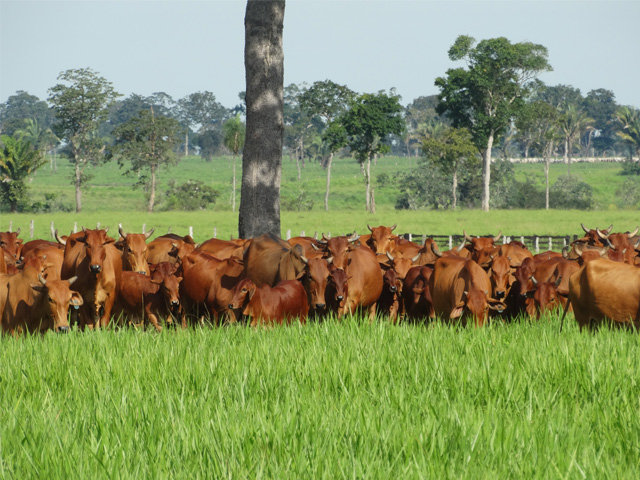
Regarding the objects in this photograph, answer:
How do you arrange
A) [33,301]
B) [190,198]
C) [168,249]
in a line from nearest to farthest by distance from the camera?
[33,301] < [168,249] < [190,198]

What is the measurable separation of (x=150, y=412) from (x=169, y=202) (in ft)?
255

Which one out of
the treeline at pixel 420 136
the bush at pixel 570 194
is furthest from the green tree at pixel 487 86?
the bush at pixel 570 194

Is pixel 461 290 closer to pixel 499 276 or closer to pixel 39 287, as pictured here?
pixel 499 276

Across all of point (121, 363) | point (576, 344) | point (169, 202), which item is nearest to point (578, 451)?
point (576, 344)

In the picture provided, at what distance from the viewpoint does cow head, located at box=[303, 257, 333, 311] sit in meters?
Answer: 10.2

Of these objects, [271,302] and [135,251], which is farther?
[135,251]

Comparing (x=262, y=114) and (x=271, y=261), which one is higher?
(x=262, y=114)

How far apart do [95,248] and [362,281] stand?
3.60 m

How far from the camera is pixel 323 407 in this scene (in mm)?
5391

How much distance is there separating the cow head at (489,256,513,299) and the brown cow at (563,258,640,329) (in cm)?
149

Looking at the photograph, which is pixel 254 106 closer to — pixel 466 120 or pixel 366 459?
pixel 366 459

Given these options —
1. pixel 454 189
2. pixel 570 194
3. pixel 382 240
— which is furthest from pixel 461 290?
pixel 570 194

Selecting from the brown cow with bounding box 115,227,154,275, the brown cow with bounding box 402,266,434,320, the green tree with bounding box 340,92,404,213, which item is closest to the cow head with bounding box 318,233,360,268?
the brown cow with bounding box 402,266,434,320

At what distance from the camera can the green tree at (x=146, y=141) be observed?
8019 cm
